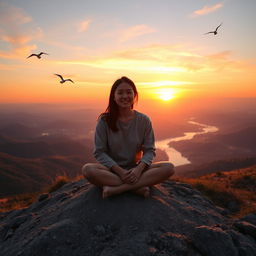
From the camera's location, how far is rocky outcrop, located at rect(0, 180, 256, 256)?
13.1ft

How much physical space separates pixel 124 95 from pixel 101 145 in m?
1.30

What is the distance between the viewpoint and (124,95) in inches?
214

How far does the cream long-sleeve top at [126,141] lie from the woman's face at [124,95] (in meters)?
0.44

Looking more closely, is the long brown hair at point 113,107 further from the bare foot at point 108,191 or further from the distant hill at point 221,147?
the distant hill at point 221,147

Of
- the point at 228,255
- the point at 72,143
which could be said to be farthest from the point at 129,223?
the point at 72,143

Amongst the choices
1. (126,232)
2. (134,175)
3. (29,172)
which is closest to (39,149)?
(29,172)

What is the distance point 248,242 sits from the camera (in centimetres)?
466

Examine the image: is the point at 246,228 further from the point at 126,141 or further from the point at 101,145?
the point at 101,145

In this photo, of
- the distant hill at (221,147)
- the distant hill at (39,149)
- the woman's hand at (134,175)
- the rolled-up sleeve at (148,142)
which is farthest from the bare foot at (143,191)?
the distant hill at (39,149)

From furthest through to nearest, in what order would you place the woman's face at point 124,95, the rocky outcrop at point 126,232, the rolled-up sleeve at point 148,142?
the rolled-up sleeve at point 148,142 → the woman's face at point 124,95 → the rocky outcrop at point 126,232

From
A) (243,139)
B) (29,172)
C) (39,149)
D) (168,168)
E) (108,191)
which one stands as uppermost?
(168,168)

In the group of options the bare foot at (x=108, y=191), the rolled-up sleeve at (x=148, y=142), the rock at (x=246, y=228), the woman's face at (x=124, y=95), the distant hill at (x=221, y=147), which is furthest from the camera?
the distant hill at (x=221, y=147)

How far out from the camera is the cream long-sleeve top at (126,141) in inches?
219

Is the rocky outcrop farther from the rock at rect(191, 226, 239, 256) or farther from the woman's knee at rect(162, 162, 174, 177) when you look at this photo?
the woman's knee at rect(162, 162, 174, 177)
